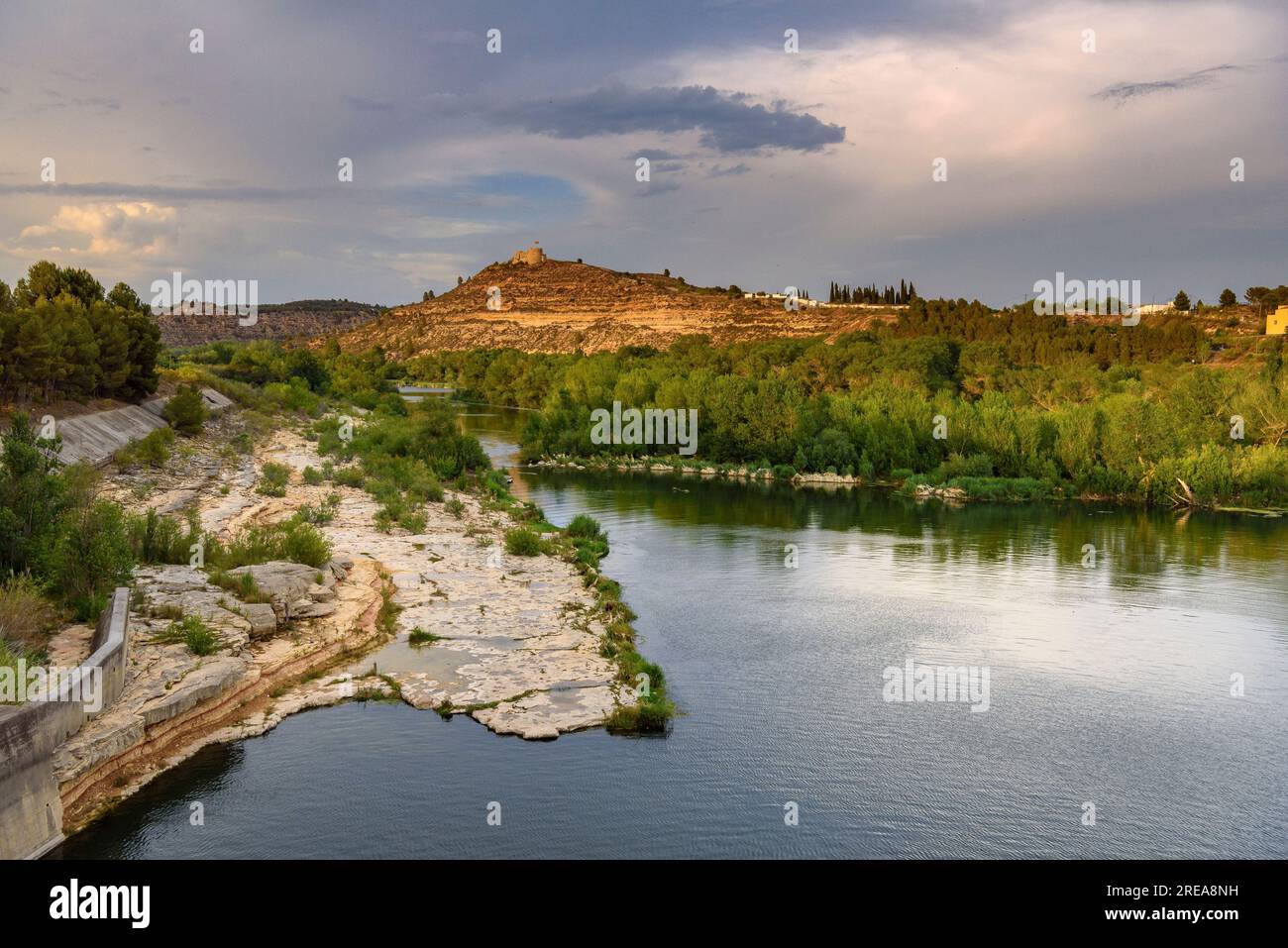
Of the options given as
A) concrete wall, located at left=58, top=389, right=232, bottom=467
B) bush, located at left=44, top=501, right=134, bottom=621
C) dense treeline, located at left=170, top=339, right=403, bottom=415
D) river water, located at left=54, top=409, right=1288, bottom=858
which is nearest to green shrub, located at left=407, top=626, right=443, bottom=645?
river water, located at left=54, top=409, right=1288, bottom=858

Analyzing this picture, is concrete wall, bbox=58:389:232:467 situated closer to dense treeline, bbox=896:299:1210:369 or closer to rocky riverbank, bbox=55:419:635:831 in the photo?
rocky riverbank, bbox=55:419:635:831

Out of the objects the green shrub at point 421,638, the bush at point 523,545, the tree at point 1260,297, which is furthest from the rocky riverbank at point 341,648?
the tree at point 1260,297

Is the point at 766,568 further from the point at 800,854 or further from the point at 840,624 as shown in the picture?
the point at 800,854

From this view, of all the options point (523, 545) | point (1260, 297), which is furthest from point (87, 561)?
point (1260, 297)

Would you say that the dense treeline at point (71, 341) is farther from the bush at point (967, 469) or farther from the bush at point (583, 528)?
the bush at point (967, 469)

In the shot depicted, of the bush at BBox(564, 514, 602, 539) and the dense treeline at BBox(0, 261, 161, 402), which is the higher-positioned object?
the dense treeline at BBox(0, 261, 161, 402)
